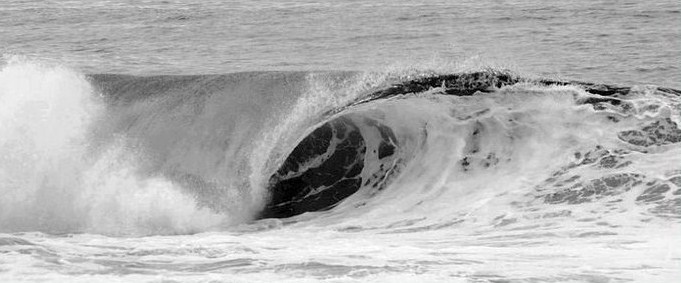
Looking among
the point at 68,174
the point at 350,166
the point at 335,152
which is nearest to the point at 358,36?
the point at 335,152

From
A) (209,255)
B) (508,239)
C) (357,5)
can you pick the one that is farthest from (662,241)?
(357,5)

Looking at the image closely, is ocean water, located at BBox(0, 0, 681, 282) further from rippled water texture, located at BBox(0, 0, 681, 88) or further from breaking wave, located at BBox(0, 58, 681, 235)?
rippled water texture, located at BBox(0, 0, 681, 88)

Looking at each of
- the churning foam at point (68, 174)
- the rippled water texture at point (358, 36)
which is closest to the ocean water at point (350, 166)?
the churning foam at point (68, 174)

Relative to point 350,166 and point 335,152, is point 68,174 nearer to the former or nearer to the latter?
point 335,152

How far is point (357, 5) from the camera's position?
30.3m

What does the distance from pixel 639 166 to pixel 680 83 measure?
4.77m

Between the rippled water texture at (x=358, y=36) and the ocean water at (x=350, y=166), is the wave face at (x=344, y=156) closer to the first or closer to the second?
the ocean water at (x=350, y=166)

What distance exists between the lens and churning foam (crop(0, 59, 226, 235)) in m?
14.0

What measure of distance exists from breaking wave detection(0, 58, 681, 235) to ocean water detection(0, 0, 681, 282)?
34 mm

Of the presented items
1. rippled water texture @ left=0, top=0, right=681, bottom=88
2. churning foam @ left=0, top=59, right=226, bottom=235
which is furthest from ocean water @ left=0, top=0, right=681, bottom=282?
rippled water texture @ left=0, top=0, right=681, bottom=88

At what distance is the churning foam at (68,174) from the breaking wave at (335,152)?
3 centimetres

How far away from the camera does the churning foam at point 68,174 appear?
14039mm

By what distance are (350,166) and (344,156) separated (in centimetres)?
23

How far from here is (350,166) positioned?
15219mm
